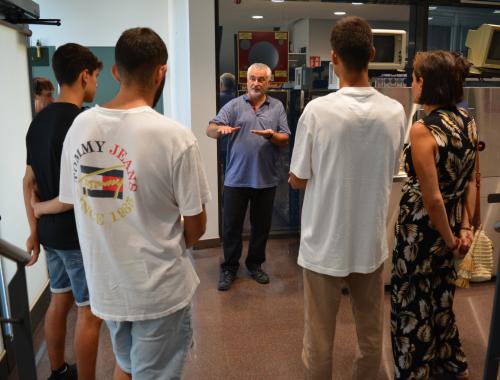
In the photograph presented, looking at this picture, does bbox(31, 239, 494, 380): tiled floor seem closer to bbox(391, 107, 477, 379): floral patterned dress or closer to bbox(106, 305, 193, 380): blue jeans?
bbox(391, 107, 477, 379): floral patterned dress

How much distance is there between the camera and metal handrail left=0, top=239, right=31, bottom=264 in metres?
1.17

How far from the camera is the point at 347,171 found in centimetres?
161

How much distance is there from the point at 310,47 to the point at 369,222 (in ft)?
19.3

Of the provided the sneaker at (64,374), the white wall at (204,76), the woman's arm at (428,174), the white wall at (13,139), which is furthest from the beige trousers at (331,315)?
the white wall at (204,76)

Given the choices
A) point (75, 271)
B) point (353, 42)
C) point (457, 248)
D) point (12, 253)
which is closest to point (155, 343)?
point (12, 253)

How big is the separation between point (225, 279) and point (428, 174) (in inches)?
77.0

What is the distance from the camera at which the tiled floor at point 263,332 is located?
2.34m

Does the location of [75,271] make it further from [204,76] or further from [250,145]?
[204,76]

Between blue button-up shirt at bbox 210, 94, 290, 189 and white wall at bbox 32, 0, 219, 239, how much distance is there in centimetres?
77

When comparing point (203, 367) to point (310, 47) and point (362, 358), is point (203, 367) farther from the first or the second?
point (310, 47)

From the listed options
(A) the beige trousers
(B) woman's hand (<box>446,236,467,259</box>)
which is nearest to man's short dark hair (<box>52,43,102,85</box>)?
(A) the beige trousers

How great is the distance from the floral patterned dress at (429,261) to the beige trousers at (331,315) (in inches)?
9.9

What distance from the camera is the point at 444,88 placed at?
1.84 metres

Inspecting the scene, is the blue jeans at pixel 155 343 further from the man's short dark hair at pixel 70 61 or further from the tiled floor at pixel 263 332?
Result: the man's short dark hair at pixel 70 61
